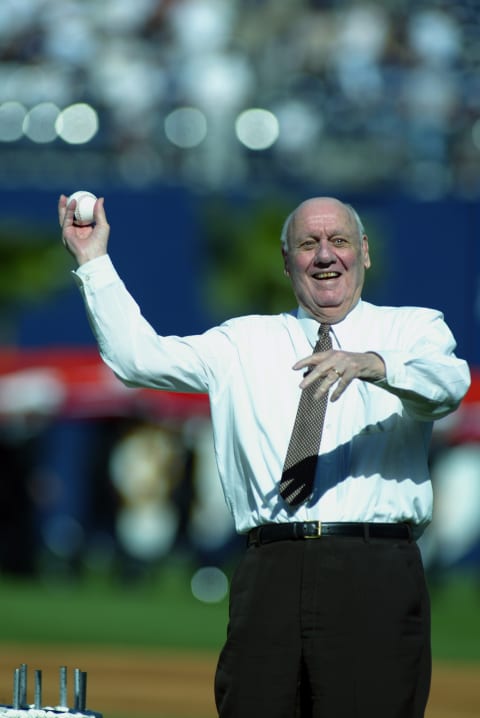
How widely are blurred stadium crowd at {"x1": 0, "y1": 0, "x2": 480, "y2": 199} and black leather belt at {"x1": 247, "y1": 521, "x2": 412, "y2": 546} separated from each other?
35.9 ft

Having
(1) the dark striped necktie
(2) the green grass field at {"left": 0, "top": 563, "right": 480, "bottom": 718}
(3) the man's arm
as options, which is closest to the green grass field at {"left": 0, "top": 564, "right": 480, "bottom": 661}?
(2) the green grass field at {"left": 0, "top": 563, "right": 480, "bottom": 718}

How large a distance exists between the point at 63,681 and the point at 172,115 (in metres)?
11.2

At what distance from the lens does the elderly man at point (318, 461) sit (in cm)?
383

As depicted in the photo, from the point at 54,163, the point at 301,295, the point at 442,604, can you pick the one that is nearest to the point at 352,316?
the point at 301,295

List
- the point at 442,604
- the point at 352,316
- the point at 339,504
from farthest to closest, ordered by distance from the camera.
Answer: the point at 442,604
the point at 352,316
the point at 339,504

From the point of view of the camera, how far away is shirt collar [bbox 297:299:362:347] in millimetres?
4133

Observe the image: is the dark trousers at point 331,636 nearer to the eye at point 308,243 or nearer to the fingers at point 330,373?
the fingers at point 330,373

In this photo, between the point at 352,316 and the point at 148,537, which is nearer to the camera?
the point at 352,316

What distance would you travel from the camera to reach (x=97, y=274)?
396cm

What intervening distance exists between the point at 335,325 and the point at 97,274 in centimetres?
73

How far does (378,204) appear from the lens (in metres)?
15.0

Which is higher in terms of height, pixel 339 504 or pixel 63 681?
pixel 339 504

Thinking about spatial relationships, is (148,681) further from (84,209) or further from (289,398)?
(84,209)

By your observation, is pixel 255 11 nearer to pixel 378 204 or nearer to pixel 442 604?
pixel 378 204
